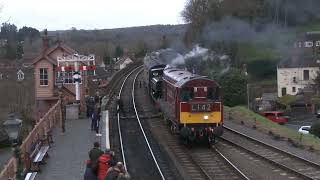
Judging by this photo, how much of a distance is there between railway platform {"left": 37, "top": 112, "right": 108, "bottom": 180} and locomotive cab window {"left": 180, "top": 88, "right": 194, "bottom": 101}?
12.2 feet

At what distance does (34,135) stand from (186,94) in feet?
21.7

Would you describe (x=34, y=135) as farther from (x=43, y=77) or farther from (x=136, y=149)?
(x=43, y=77)

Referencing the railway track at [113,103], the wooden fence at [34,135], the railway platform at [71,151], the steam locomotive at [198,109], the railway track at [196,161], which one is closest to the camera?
the wooden fence at [34,135]

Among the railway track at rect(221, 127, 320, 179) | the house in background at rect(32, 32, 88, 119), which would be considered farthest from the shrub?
the house in background at rect(32, 32, 88, 119)

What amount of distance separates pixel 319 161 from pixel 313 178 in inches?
134

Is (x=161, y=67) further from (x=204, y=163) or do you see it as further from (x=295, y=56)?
(x=295, y=56)

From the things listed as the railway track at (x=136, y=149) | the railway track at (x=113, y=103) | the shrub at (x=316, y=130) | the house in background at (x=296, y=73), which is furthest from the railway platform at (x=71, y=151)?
the house in background at (x=296, y=73)

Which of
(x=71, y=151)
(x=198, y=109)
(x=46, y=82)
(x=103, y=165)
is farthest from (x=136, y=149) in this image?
(x=46, y=82)

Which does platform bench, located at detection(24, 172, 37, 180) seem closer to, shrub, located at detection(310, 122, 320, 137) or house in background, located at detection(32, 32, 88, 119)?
shrub, located at detection(310, 122, 320, 137)

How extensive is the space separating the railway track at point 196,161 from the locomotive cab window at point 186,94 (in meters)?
2.15

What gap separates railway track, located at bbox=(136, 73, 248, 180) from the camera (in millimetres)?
19625

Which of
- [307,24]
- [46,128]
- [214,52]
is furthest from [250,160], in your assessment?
[307,24]

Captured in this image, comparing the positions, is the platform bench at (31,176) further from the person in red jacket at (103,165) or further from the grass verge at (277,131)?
the grass verge at (277,131)

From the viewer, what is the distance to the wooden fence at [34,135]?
49.1ft
